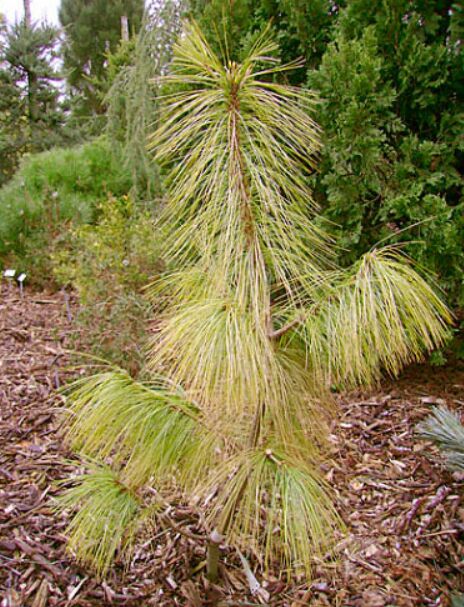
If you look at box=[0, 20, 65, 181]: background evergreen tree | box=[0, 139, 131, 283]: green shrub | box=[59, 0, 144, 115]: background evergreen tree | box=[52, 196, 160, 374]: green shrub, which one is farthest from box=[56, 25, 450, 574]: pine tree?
box=[59, 0, 144, 115]: background evergreen tree

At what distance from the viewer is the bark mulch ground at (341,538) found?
1618 mm

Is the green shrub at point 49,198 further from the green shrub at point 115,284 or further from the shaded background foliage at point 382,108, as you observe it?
the shaded background foliage at point 382,108

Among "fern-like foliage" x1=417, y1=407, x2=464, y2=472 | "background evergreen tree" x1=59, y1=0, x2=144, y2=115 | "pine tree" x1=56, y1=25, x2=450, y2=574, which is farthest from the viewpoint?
"background evergreen tree" x1=59, y1=0, x2=144, y2=115

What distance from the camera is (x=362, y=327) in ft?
3.39

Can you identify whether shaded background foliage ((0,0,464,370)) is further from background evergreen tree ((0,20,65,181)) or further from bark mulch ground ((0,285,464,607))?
background evergreen tree ((0,20,65,181))

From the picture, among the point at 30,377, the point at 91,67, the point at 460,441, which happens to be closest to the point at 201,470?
the point at 460,441

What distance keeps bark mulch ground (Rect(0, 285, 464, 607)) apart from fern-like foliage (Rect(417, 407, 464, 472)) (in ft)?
0.72

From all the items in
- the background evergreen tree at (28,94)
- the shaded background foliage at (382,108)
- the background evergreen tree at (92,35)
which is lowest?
the shaded background foliage at (382,108)

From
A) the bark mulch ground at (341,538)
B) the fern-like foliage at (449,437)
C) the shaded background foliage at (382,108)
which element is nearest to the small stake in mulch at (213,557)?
the bark mulch ground at (341,538)

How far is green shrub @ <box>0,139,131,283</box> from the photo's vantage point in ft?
15.1

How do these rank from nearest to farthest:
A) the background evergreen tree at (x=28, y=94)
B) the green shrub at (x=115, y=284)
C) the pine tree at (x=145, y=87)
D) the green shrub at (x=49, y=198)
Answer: the green shrub at (x=115, y=284) → the pine tree at (x=145, y=87) → the green shrub at (x=49, y=198) → the background evergreen tree at (x=28, y=94)

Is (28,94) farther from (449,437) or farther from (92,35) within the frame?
(449,437)

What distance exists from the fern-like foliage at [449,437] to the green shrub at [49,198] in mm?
3562

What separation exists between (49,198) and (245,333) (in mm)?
4217
